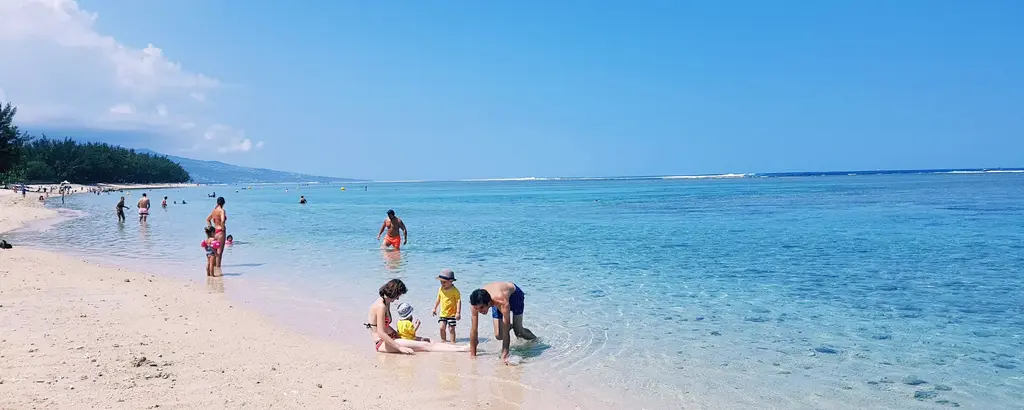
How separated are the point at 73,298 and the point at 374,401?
7.31m

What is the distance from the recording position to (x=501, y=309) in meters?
7.82

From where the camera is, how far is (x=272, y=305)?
11.0 meters

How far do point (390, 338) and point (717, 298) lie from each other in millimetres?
6149

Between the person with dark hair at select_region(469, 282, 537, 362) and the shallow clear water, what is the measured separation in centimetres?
31

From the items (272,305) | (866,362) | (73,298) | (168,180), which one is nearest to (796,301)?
(866,362)

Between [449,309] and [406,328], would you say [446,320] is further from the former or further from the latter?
[406,328]

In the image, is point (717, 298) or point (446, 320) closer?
point (446, 320)

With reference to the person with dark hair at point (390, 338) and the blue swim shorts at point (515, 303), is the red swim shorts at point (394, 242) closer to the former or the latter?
the person with dark hair at point (390, 338)

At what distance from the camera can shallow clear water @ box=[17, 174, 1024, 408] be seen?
680 centimetres

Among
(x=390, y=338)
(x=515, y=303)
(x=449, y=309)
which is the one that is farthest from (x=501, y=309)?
(x=390, y=338)

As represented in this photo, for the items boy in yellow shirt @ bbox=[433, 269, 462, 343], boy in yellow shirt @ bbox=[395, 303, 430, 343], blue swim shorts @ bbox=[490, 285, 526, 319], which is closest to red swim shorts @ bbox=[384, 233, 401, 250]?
boy in yellow shirt @ bbox=[433, 269, 462, 343]

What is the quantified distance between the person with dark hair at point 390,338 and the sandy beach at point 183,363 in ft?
0.59

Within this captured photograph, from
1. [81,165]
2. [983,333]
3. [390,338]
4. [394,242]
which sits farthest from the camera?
[81,165]

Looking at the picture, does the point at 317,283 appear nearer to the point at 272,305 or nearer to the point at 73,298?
the point at 272,305
